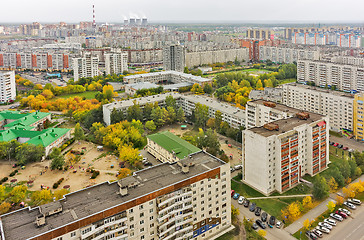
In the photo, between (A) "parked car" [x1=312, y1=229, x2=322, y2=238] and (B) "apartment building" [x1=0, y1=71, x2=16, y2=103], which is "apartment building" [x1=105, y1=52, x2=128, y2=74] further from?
(A) "parked car" [x1=312, y1=229, x2=322, y2=238]

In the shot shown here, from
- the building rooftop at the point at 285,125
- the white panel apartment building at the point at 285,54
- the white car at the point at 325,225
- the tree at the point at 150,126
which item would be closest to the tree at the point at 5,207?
the tree at the point at 150,126

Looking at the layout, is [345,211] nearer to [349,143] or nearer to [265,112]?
[265,112]

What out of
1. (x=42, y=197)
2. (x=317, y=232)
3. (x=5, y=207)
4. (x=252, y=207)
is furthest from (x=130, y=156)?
(x=317, y=232)

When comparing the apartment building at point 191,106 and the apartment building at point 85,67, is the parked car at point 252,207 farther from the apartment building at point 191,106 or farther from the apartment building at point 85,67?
the apartment building at point 85,67

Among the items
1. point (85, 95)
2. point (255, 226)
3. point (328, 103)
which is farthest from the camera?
point (85, 95)

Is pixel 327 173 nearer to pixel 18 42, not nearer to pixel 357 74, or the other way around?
pixel 357 74

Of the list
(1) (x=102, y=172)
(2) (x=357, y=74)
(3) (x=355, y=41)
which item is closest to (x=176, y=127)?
(1) (x=102, y=172)

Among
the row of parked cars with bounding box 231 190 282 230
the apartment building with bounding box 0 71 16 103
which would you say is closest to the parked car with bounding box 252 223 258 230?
the row of parked cars with bounding box 231 190 282 230
